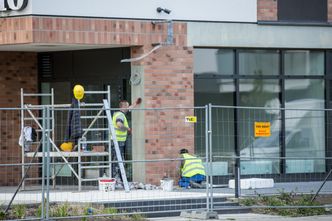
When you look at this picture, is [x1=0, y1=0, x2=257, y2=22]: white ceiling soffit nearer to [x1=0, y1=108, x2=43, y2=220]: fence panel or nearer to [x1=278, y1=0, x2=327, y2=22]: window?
[x1=278, y1=0, x2=327, y2=22]: window

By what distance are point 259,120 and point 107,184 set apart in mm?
4959

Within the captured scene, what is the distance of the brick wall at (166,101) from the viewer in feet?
72.3

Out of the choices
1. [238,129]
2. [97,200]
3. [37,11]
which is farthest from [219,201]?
[37,11]

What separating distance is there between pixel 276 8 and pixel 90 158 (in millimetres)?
5971

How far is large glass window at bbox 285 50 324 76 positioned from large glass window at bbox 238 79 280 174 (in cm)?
57

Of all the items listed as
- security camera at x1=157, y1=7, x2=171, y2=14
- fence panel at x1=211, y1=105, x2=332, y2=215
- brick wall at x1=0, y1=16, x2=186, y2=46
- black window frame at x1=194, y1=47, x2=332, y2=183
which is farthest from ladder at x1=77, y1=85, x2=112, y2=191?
black window frame at x1=194, y1=47, x2=332, y2=183

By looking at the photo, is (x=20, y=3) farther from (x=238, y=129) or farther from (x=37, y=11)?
(x=238, y=129)

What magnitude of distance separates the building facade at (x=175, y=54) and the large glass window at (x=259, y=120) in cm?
4

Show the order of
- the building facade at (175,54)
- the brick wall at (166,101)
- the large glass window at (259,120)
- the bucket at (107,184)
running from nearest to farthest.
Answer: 1. the bucket at (107,184)
2. the building facade at (175,54)
3. the brick wall at (166,101)
4. the large glass window at (259,120)

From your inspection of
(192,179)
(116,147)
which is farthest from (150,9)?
(192,179)

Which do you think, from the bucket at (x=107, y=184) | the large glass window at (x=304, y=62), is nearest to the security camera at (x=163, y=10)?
the large glass window at (x=304, y=62)

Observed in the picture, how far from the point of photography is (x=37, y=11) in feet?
68.3

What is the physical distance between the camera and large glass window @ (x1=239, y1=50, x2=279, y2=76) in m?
23.4

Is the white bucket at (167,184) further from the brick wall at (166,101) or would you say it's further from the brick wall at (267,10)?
the brick wall at (267,10)
